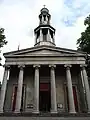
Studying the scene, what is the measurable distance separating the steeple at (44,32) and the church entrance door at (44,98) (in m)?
7.66

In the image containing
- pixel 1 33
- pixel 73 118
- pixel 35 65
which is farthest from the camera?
pixel 35 65

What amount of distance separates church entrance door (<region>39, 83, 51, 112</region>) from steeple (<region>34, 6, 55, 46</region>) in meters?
7.66

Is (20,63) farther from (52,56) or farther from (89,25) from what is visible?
(89,25)

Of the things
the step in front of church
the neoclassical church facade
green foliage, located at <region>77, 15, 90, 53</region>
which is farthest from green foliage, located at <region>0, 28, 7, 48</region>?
green foliage, located at <region>77, 15, 90, 53</region>

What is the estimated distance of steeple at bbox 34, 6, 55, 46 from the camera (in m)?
24.1

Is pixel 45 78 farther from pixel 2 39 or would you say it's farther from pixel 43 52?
pixel 2 39

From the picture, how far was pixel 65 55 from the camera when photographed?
742 inches

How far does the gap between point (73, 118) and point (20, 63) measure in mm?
9755

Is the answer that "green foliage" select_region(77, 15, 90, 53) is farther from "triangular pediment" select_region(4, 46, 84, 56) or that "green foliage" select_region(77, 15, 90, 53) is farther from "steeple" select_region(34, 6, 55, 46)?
"steeple" select_region(34, 6, 55, 46)

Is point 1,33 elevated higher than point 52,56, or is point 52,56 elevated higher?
point 1,33

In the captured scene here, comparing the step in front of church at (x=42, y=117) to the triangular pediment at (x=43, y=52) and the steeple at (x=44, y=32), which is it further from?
the steeple at (x=44, y=32)

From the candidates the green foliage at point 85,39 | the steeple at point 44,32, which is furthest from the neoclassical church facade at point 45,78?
the steeple at point 44,32

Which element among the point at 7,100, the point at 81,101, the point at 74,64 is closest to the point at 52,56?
the point at 74,64

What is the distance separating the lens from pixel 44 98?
21438mm
